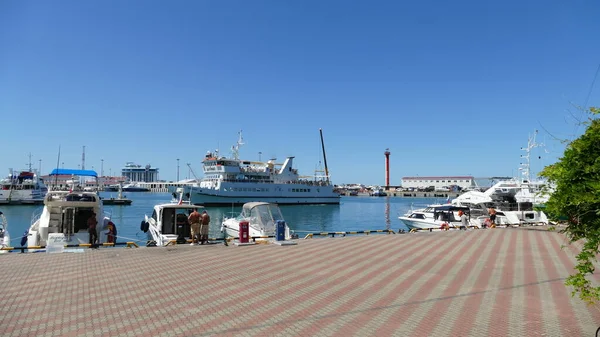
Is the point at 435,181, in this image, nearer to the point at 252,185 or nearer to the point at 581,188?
the point at 252,185

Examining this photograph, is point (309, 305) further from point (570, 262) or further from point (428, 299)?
point (570, 262)

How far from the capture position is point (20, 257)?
11727 millimetres

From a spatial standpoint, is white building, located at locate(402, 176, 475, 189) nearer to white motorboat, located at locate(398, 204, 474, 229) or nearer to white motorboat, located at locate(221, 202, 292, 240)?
white motorboat, located at locate(398, 204, 474, 229)

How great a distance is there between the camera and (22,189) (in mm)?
69250

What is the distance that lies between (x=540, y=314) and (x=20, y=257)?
547 inches

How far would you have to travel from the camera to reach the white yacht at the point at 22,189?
2662 inches

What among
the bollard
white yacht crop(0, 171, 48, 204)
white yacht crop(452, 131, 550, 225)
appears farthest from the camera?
white yacht crop(0, 171, 48, 204)

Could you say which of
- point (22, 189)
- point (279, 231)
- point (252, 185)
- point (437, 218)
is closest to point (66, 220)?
point (279, 231)

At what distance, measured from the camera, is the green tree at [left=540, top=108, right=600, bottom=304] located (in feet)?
13.4

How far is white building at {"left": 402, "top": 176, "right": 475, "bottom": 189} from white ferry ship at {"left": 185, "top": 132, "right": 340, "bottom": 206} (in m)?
104

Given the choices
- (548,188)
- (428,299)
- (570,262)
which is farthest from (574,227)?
(570,262)

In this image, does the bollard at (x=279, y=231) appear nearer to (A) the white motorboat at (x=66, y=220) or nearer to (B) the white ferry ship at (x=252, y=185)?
(A) the white motorboat at (x=66, y=220)

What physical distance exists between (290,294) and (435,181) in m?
179

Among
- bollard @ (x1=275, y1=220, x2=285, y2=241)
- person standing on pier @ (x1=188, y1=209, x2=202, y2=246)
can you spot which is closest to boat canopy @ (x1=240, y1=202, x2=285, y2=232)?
bollard @ (x1=275, y1=220, x2=285, y2=241)
